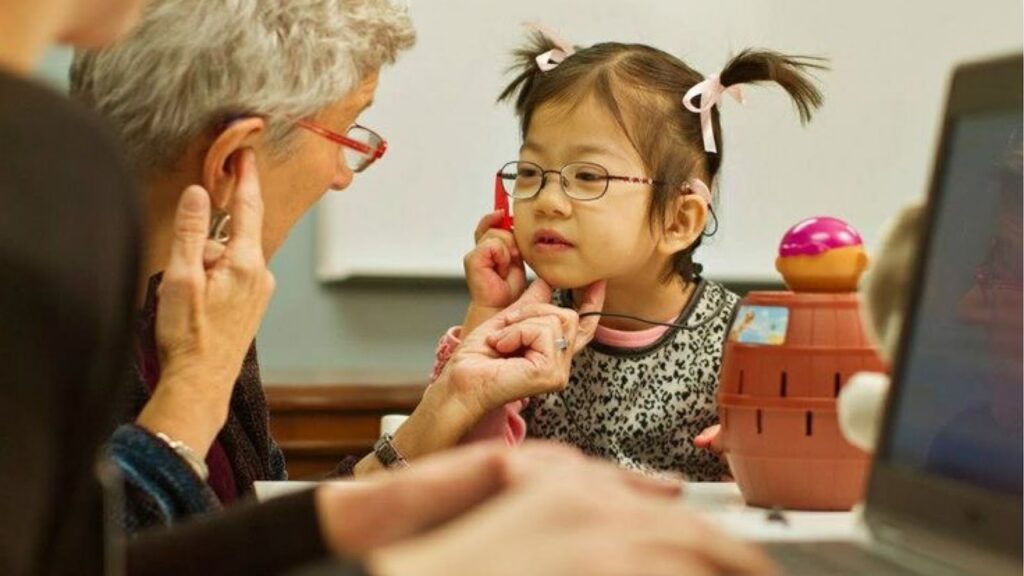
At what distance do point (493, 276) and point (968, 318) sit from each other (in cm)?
130

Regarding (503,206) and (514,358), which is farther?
(503,206)

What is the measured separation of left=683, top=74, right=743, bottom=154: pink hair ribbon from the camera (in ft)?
7.73

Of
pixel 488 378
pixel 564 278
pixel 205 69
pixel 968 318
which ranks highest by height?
pixel 205 69

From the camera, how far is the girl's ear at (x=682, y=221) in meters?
2.37

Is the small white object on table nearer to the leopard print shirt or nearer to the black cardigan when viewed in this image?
the leopard print shirt

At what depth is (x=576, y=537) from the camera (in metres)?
0.66

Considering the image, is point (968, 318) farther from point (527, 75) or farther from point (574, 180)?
point (527, 75)

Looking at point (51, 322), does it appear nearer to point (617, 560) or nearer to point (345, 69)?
point (617, 560)

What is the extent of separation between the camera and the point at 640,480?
0.81m

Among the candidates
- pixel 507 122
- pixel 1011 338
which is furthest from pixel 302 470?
pixel 1011 338

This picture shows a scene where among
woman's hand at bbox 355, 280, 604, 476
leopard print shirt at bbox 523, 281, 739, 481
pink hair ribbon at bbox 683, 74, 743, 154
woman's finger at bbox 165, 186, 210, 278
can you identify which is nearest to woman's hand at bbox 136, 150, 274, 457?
woman's finger at bbox 165, 186, 210, 278

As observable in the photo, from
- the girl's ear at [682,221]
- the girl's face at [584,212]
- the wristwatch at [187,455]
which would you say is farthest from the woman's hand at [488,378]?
the wristwatch at [187,455]

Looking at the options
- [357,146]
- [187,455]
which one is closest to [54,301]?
[187,455]

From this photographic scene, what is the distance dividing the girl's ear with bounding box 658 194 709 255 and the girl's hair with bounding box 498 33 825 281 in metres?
0.02
